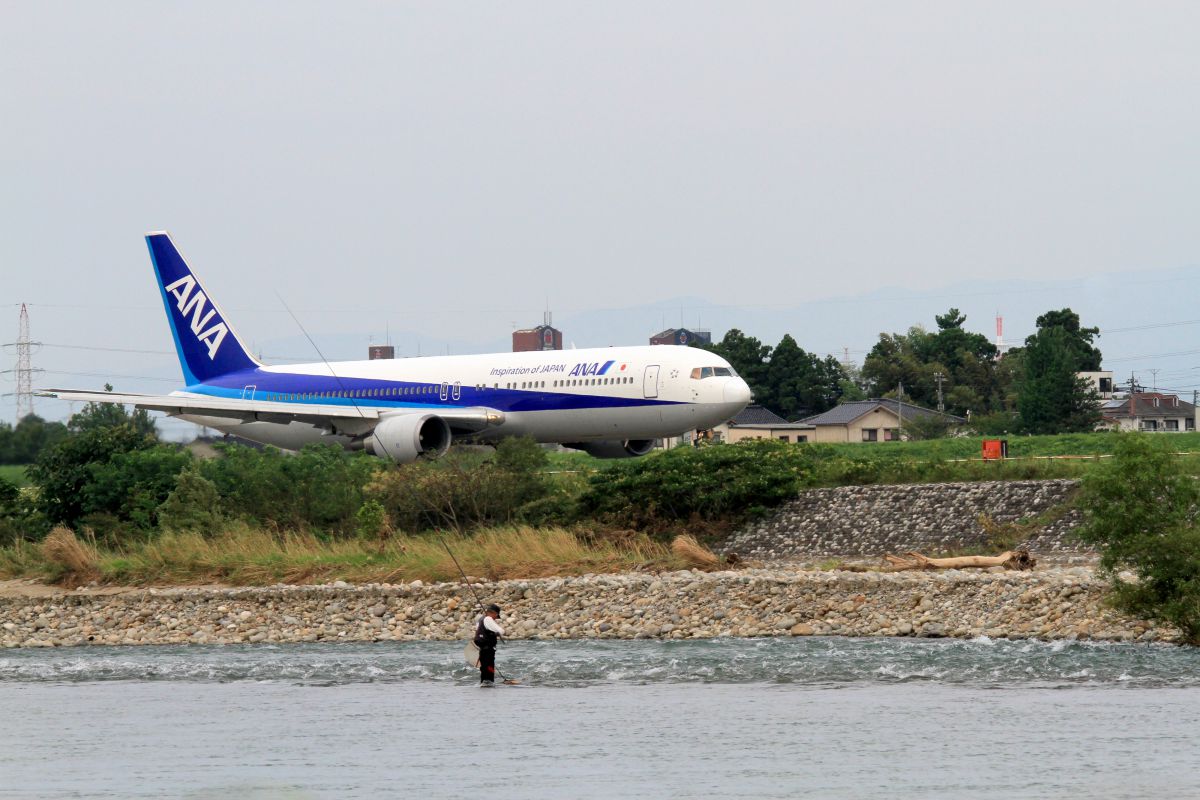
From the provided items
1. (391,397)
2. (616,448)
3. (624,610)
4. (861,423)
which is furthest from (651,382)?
(861,423)

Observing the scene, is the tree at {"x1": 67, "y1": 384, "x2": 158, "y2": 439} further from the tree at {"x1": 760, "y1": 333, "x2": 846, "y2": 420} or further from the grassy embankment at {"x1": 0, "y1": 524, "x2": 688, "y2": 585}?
the tree at {"x1": 760, "y1": 333, "x2": 846, "y2": 420}

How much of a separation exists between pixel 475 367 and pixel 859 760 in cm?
3085

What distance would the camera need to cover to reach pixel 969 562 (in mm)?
33688

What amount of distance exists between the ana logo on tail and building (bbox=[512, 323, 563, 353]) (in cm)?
8417

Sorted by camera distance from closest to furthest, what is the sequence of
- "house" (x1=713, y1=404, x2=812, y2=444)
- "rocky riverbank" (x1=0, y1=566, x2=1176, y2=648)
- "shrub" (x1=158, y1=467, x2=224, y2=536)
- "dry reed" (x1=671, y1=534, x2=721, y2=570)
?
"rocky riverbank" (x1=0, y1=566, x2=1176, y2=648) < "dry reed" (x1=671, y1=534, x2=721, y2=570) < "shrub" (x1=158, y1=467, x2=224, y2=536) < "house" (x1=713, y1=404, x2=812, y2=444)

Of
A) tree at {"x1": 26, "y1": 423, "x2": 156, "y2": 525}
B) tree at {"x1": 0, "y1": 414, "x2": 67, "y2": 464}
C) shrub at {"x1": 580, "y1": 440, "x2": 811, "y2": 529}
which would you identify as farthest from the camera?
tree at {"x1": 0, "y1": 414, "x2": 67, "y2": 464}

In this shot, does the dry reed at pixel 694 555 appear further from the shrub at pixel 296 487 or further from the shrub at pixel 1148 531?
the shrub at pixel 296 487

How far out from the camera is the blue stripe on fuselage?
4697 cm

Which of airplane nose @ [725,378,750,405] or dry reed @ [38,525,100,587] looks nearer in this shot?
dry reed @ [38,525,100,587]

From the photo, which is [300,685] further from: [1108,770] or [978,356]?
[978,356]

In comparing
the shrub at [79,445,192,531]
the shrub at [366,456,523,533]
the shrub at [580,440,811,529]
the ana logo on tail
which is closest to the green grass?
the shrub at [79,445,192,531]

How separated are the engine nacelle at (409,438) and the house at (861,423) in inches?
1851

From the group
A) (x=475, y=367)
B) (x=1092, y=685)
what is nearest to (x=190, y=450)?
(x=475, y=367)

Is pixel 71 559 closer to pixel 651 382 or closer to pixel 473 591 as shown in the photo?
pixel 473 591
